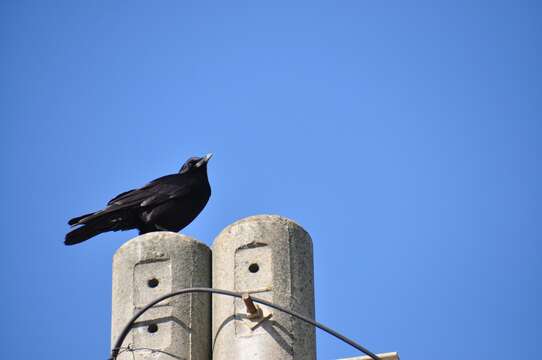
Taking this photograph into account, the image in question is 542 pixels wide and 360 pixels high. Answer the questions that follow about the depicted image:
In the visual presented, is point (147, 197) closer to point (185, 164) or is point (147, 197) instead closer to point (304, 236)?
point (185, 164)

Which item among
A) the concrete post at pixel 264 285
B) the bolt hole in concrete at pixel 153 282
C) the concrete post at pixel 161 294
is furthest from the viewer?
the bolt hole in concrete at pixel 153 282

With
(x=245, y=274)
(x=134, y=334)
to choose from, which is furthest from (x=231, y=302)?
(x=134, y=334)

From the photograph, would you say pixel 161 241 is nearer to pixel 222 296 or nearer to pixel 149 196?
pixel 222 296

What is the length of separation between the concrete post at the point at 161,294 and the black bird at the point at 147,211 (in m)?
2.60

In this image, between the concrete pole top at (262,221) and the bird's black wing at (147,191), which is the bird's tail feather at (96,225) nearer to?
the bird's black wing at (147,191)

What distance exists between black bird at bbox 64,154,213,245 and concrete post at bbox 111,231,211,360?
260cm

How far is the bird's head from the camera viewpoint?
1277 cm

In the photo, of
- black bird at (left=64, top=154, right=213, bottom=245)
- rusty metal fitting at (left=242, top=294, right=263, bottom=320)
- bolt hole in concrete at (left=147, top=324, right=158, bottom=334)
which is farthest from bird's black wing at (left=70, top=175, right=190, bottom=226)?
rusty metal fitting at (left=242, top=294, right=263, bottom=320)

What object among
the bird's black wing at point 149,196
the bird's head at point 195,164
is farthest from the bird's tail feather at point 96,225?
the bird's head at point 195,164

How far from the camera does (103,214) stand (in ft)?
38.3

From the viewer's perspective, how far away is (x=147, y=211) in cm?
1177

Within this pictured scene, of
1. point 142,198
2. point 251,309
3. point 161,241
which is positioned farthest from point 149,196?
point 251,309

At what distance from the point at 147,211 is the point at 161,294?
311 centimetres

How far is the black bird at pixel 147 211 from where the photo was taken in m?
11.7
